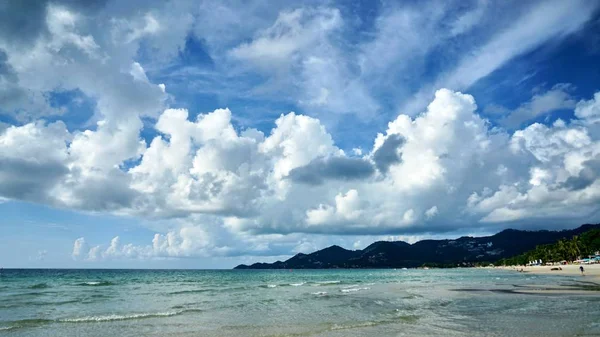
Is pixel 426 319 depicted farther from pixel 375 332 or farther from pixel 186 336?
pixel 186 336

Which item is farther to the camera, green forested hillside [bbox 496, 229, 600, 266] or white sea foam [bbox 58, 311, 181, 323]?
green forested hillside [bbox 496, 229, 600, 266]

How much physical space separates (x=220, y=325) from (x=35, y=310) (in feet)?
64.3

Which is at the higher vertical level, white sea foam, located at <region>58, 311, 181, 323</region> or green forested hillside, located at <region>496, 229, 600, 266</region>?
green forested hillside, located at <region>496, 229, 600, 266</region>

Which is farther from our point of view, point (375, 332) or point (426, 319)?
point (426, 319)

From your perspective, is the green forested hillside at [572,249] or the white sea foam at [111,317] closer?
the white sea foam at [111,317]

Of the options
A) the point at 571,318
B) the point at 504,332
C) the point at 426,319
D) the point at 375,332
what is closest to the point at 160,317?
the point at 375,332

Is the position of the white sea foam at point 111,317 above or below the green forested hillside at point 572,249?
below

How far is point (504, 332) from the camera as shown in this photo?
20578 millimetres

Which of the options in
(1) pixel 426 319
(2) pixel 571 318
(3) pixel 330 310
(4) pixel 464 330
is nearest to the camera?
(4) pixel 464 330

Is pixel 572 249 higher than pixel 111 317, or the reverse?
pixel 572 249

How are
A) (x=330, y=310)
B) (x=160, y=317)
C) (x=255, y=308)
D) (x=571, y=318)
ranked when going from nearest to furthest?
1. (x=571, y=318)
2. (x=160, y=317)
3. (x=330, y=310)
4. (x=255, y=308)

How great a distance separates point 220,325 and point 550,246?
20591cm

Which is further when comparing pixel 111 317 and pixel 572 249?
pixel 572 249

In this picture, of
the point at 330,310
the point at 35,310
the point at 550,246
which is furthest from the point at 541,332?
the point at 550,246
